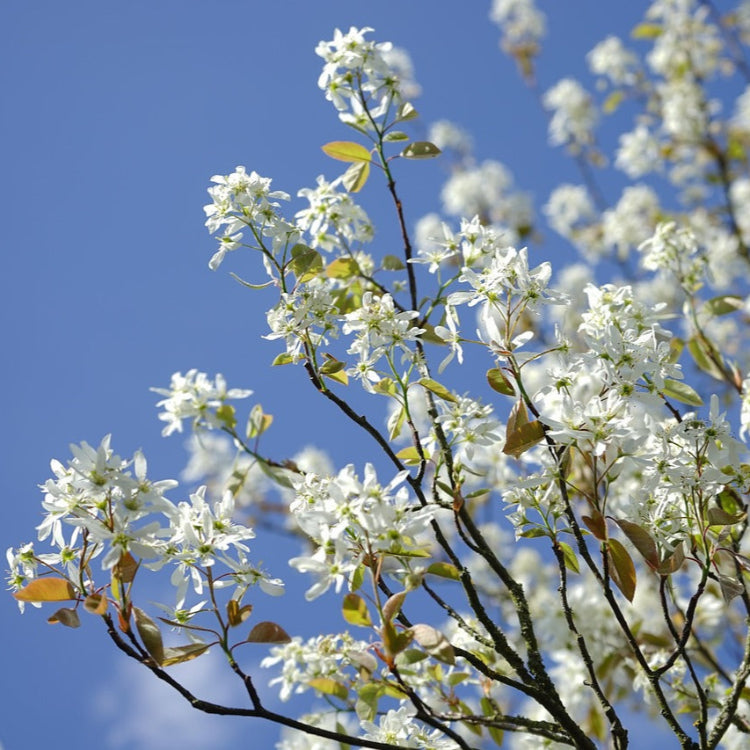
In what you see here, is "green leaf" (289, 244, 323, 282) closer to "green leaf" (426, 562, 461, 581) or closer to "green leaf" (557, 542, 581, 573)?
"green leaf" (426, 562, 461, 581)

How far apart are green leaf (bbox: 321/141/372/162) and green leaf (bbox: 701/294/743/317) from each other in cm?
122

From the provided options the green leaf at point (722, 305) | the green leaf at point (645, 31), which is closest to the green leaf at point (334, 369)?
the green leaf at point (722, 305)

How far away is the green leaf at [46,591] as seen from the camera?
58.1 inches

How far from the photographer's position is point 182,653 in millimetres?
1473

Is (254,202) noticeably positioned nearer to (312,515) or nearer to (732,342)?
(312,515)

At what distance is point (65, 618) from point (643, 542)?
41.3 inches

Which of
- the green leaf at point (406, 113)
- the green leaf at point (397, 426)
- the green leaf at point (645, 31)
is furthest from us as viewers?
the green leaf at point (645, 31)

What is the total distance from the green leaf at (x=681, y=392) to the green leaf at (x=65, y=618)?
51.2 inches

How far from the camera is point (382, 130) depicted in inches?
86.2

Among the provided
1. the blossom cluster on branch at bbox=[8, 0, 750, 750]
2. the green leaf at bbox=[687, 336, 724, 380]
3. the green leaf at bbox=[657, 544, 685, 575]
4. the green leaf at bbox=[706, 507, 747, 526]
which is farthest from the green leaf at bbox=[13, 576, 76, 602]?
the green leaf at bbox=[687, 336, 724, 380]

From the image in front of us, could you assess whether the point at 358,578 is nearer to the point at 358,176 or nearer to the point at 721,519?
Answer: the point at 721,519

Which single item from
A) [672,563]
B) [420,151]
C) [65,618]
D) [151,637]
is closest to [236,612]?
[151,637]

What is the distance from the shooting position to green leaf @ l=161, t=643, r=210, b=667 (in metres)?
1.46

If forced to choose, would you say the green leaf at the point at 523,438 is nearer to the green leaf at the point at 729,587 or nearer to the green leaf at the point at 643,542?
the green leaf at the point at 643,542
